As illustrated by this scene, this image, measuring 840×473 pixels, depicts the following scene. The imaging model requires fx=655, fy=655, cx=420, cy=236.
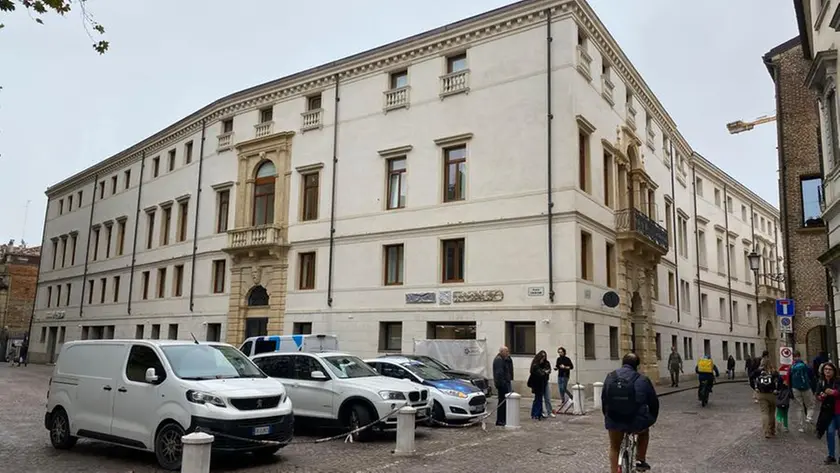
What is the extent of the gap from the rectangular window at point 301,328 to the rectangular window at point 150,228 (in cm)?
1512

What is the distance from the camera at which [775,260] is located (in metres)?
54.4

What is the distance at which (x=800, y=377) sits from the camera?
15062 millimetres

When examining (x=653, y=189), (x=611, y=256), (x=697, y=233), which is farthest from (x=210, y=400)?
(x=697, y=233)

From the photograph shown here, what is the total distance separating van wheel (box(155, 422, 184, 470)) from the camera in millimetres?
9781

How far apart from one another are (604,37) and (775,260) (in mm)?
36559

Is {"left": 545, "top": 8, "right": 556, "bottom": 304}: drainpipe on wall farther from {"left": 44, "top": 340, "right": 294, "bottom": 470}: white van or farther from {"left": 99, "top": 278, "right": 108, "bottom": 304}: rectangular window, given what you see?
{"left": 99, "top": 278, "right": 108, "bottom": 304}: rectangular window

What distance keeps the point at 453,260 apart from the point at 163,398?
16311 mm

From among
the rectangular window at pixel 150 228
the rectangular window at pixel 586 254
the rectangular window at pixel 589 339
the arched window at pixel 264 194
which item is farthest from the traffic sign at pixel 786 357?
the rectangular window at pixel 150 228

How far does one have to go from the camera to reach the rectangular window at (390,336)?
86.1 feet

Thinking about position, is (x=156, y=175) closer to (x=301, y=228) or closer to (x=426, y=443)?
(x=301, y=228)

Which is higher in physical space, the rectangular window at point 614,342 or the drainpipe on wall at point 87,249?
the drainpipe on wall at point 87,249

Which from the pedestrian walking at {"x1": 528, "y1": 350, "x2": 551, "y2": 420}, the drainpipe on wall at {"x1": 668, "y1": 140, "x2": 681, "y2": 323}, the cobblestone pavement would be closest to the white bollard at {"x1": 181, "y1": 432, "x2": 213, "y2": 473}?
the cobblestone pavement

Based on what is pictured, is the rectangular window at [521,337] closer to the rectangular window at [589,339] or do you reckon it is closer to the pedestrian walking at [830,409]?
the rectangular window at [589,339]

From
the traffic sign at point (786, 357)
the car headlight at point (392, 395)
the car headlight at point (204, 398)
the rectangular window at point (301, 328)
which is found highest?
the rectangular window at point (301, 328)
